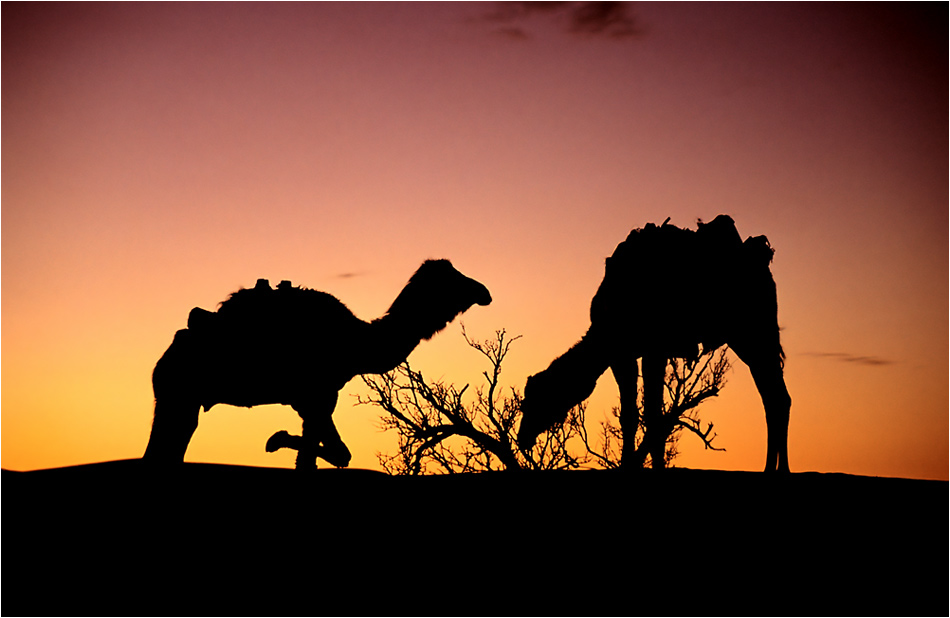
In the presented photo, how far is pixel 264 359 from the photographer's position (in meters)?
11.9

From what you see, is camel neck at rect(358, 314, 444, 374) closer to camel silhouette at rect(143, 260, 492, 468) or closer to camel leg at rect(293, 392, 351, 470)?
camel silhouette at rect(143, 260, 492, 468)

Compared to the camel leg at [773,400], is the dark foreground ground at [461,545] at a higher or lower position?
lower

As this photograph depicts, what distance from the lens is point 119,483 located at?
9.99 metres

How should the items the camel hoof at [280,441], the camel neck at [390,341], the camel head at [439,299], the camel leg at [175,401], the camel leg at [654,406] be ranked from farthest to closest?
1. the camel leg at [654,406]
2. the camel head at [439,299]
3. the camel neck at [390,341]
4. the camel leg at [175,401]
5. the camel hoof at [280,441]

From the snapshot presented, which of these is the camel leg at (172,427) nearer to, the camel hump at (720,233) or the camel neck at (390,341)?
the camel neck at (390,341)

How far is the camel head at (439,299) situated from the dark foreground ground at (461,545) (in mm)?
2501

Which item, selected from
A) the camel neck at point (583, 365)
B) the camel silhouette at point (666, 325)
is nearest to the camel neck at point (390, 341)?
the camel silhouette at point (666, 325)

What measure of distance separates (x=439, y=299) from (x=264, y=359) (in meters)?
2.38

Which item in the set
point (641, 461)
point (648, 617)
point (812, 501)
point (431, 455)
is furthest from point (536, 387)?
point (431, 455)

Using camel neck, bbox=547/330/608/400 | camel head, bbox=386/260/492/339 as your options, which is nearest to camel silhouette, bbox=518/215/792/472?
camel neck, bbox=547/330/608/400

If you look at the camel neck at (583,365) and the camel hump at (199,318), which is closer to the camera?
the camel hump at (199,318)

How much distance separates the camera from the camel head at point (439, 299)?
12.4 metres

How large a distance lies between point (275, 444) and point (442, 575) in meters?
4.43

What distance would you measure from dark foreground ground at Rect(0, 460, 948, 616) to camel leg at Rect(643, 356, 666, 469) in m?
2.13
